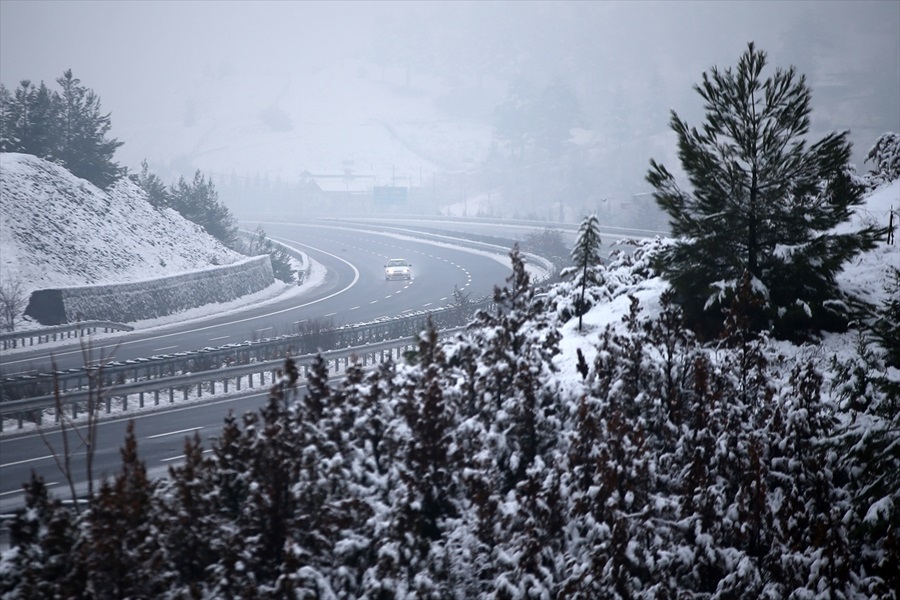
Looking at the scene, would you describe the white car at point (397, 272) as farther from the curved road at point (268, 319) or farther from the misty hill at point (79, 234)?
the misty hill at point (79, 234)

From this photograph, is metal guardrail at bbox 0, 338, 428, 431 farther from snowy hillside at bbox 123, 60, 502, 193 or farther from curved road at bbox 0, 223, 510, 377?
snowy hillside at bbox 123, 60, 502, 193

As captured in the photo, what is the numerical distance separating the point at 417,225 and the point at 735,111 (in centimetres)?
8907

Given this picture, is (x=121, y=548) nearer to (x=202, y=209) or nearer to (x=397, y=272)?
(x=397, y=272)

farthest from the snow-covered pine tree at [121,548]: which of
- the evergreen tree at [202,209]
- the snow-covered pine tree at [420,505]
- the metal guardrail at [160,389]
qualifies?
the evergreen tree at [202,209]

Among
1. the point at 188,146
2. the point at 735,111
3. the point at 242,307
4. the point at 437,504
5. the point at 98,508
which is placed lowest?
the point at 242,307

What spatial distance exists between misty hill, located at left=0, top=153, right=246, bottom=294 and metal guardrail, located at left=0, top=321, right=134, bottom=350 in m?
4.70

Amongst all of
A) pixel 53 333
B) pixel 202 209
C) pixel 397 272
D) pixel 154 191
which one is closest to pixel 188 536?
pixel 53 333

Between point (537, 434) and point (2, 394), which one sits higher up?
point (537, 434)

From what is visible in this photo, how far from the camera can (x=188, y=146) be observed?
16850 cm

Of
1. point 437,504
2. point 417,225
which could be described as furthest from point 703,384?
point 417,225

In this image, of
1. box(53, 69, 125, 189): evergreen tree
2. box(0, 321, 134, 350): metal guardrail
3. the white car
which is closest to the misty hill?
box(53, 69, 125, 189): evergreen tree

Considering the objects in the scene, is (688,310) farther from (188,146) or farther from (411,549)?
(188,146)

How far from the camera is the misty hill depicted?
43219 mm

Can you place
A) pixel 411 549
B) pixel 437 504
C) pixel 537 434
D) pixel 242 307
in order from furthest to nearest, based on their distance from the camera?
pixel 242 307, pixel 537 434, pixel 437 504, pixel 411 549
